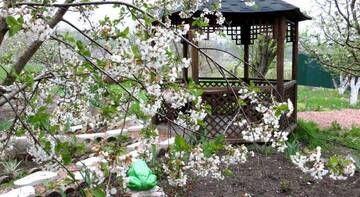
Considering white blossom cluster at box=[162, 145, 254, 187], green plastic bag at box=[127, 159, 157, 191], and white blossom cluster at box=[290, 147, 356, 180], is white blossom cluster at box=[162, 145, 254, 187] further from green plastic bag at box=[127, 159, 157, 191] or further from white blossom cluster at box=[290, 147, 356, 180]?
green plastic bag at box=[127, 159, 157, 191]

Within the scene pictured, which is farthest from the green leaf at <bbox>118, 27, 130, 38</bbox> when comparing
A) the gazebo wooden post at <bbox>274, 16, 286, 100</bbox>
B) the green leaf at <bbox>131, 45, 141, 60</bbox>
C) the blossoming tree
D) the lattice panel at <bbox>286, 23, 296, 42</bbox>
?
the lattice panel at <bbox>286, 23, 296, 42</bbox>

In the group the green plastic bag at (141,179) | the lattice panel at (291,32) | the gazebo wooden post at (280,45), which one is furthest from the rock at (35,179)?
the lattice panel at (291,32)

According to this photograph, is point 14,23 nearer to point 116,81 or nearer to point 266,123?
point 116,81

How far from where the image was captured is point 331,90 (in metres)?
17.9

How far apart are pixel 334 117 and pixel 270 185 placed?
652 centimetres

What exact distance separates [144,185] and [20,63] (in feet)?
7.05

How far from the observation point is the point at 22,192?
12.7 feet

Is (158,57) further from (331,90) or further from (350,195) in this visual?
(331,90)

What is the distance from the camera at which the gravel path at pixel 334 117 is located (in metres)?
9.66

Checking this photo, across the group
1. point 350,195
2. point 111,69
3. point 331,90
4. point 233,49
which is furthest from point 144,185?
point 331,90

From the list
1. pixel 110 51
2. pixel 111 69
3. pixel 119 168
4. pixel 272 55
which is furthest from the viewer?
pixel 272 55

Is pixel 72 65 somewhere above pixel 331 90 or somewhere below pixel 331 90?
above

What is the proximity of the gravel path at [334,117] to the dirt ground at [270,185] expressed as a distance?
4209 mm

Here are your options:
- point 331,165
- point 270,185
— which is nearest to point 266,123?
point 331,165
